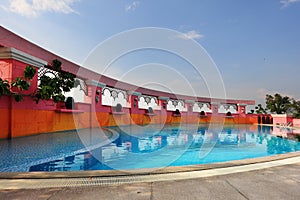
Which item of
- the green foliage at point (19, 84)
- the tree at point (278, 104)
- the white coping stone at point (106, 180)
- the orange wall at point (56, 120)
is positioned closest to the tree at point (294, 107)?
the tree at point (278, 104)

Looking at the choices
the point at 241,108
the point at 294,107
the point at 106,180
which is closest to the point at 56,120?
the point at 106,180

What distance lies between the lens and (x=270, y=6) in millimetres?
9039

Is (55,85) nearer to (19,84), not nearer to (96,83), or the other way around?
(19,84)

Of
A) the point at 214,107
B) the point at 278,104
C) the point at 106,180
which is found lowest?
the point at 106,180

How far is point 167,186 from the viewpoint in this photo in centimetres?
237

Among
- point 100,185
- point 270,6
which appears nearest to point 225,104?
point 270,6

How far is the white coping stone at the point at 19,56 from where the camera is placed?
7026mm

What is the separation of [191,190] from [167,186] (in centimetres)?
29

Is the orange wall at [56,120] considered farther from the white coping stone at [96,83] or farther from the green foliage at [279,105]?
the green foliage at [279,105]

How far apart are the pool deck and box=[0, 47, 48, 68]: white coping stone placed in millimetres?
6053

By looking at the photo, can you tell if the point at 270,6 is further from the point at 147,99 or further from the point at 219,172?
the point at 147,99

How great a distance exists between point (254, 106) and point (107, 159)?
80.3 feet

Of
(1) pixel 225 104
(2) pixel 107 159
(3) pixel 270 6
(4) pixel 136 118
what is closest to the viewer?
(2) pixel 107 159

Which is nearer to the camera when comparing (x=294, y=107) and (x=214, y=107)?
(x=214, y=107)
